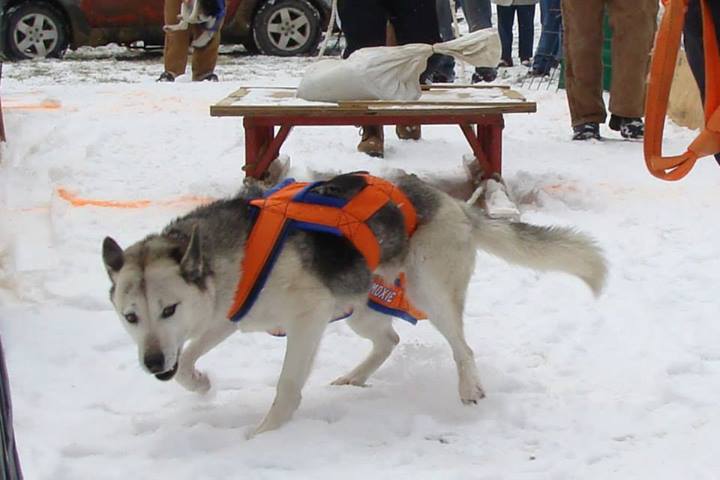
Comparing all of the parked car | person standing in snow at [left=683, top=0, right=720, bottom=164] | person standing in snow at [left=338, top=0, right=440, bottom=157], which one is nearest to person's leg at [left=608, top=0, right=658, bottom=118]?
person standing in snow at [left=338, top=0, right=440, bottom=157]

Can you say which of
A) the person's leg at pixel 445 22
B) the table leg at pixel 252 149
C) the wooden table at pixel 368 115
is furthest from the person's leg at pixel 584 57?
the person's leg at pixel 445 22

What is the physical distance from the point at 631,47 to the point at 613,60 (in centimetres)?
18

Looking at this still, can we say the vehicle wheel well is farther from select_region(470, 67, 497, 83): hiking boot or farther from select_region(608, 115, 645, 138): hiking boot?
select_region(608, 115, 645, 138): hiking boot

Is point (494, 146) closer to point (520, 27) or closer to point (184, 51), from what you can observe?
point (184, 51)

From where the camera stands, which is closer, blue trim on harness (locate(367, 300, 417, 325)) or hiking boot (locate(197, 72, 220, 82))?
blue trim on harness (locate(367, 300, 417, 325))

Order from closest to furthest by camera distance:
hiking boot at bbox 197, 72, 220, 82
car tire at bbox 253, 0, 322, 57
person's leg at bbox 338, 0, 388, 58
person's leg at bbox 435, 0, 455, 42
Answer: person's leg at bbox 338, 0, 388, 58
hiking boot at bbox 197, 72, 220, 82
person's leg at bbox 435, 0, 455, 42
car tire at bbox 253, 0, 322, 57

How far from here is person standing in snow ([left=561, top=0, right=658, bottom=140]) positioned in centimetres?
666

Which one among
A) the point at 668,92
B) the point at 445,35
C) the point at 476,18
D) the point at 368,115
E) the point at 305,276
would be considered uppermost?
the point at 668,92

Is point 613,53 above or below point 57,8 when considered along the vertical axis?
above

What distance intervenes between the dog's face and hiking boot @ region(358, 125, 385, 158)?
3.49 meters

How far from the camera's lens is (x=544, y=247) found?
3.40 m

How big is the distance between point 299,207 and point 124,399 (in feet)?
2.74

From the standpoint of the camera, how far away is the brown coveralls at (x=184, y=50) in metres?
9.92

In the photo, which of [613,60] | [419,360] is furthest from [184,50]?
[419,360]
